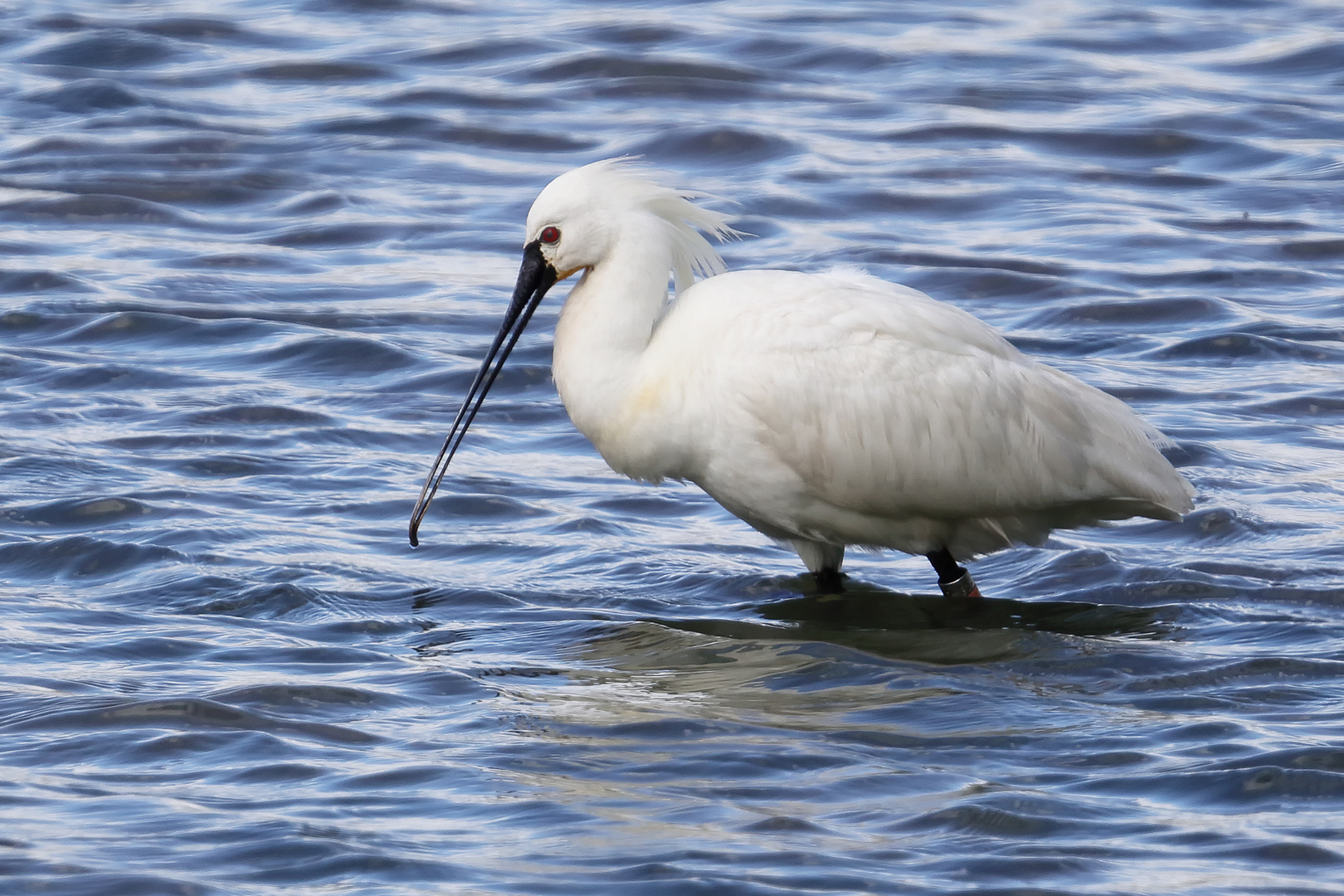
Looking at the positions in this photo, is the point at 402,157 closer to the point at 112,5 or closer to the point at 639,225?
the point at 112,5

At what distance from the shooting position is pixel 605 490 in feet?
32.9

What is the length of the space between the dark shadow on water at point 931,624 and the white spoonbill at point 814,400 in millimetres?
157

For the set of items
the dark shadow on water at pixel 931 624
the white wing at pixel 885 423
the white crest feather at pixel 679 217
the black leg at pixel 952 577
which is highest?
the white crest feather at pixel 679 217

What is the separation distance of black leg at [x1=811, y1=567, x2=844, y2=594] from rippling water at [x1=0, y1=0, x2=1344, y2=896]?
0.07m

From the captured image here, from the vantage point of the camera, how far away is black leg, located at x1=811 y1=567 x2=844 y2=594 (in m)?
8.72

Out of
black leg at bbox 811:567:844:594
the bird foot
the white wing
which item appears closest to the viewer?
the white wing

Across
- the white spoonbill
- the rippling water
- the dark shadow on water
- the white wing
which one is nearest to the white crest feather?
the white spoonbill

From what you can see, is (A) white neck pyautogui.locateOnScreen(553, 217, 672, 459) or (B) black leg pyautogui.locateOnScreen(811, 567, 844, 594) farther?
(B) black leg pyautogui.locateOnScreen(811, 567, 844, 594)

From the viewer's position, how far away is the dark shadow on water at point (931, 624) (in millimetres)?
8008

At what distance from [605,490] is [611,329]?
1908 mm

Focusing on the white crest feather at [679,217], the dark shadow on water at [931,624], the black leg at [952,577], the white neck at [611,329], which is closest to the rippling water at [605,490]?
the dark shadow on water at [931,624]

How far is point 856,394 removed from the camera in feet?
26.6

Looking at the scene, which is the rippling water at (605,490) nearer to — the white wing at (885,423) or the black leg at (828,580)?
the black leg at (828,580)

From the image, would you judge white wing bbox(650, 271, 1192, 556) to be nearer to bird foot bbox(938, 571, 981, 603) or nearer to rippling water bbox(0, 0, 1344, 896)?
bird foot bbox(938, 571, 981, 603)
